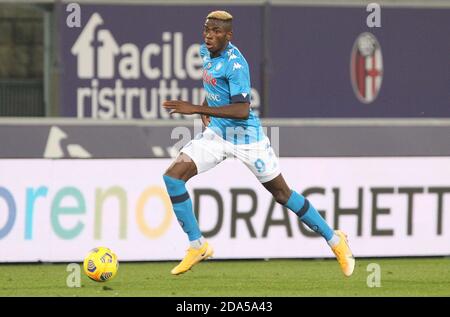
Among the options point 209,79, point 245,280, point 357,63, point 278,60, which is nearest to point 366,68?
point 357,63

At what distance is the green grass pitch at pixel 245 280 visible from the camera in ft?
33.7

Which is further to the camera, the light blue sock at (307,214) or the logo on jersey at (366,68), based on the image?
the logo on jersey at (366,68)

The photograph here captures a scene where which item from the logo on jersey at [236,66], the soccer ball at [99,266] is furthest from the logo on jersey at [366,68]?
the soccer ball at [99,266]

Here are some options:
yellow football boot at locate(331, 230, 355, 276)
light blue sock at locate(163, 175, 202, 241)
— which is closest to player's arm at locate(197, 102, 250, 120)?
light blue sock at locate(163, 175, 202, 241)

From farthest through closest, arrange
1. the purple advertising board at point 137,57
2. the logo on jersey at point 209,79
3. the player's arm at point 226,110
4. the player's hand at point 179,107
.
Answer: the purple advertising board at point 137,57 → the logo on jersey at point 209,79 → the player's arm at point 226,110 → the player's hand at point 179,107

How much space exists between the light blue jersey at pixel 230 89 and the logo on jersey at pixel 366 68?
556 cm

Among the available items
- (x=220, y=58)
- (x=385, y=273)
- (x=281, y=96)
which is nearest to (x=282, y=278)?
(x=385, y=273)

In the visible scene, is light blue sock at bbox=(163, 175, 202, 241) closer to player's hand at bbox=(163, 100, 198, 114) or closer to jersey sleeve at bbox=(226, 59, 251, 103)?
player's hand at bbox=(163, 100, 198, 114)

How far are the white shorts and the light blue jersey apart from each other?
5 cm

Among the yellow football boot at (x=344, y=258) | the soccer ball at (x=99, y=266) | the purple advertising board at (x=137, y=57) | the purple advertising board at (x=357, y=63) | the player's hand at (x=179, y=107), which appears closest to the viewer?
the player's hand at (x=179, y=107)

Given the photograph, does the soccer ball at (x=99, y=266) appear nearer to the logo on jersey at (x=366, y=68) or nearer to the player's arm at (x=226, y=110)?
the player's arm at (x=226, y=110)

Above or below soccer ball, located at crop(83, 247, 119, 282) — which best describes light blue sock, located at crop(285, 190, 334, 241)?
above

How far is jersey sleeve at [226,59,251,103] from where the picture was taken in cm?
1055

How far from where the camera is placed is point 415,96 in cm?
1638
